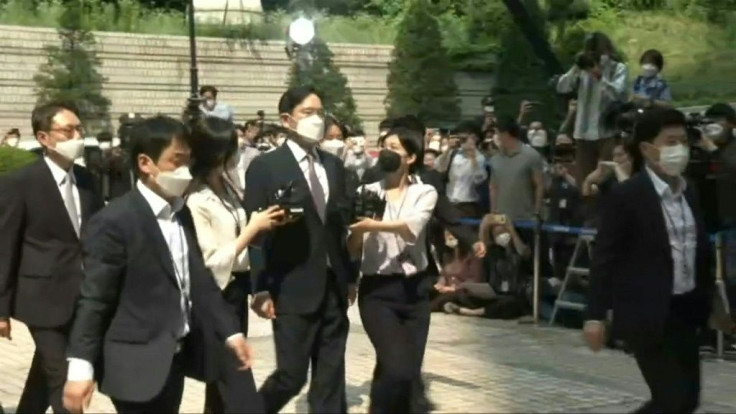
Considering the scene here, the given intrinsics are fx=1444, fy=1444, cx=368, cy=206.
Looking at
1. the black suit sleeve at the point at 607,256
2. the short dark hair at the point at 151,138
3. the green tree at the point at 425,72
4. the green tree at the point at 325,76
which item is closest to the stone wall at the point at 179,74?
the green tree at the point at 325,76

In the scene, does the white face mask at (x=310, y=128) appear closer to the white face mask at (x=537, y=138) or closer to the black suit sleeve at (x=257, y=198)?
the black suit sleeve at (x=257, y=198)

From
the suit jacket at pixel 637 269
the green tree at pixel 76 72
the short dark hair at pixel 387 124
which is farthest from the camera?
the green tree at pixel 76 72

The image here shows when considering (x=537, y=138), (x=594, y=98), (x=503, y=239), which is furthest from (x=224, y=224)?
(x=537, y=138)

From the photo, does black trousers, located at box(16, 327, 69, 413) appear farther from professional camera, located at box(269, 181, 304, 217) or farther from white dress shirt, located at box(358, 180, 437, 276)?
white dress shirt, located at box(358, 180, 437, 276)

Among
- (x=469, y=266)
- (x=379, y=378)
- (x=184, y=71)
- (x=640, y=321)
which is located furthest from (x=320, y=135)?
(x=184, y=71)

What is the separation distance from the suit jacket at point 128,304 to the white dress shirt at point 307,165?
Result: 5.46 feet

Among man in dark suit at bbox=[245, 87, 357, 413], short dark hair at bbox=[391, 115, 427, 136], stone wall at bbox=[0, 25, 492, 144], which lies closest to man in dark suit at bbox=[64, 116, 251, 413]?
man in dark suit at bbox=[245, 87, 357, 413]

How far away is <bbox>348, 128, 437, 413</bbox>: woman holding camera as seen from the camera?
25.2 feet

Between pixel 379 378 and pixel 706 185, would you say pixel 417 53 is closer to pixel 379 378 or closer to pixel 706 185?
pixel 706 185

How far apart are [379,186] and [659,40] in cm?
2675

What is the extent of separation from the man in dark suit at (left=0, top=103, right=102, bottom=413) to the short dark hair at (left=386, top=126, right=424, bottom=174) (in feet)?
5.82

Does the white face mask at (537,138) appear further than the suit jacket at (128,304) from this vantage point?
Yes

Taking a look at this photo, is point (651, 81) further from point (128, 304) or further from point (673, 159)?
point (128, 304)

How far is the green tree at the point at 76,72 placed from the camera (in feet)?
94.1
